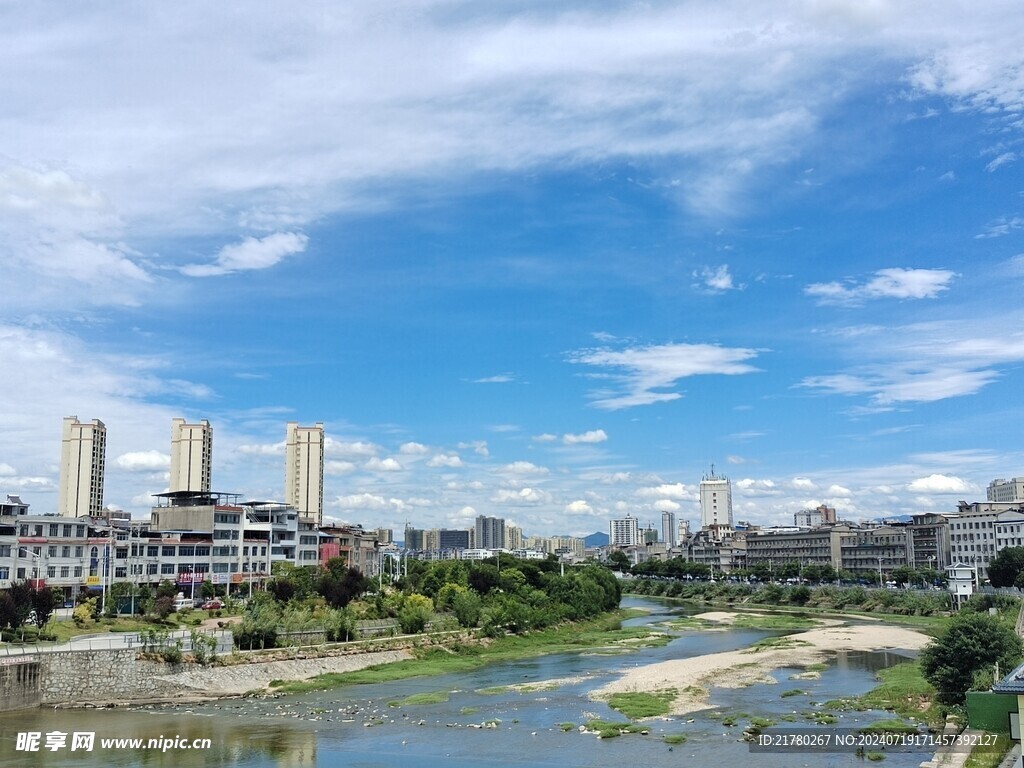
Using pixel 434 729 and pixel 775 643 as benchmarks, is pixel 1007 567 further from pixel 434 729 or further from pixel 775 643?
pixel 434 729

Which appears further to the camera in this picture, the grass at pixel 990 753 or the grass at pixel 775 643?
the grass at pixel 775 643

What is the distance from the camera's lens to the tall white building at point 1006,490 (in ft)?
577

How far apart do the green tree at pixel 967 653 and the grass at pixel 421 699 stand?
78.1 ft

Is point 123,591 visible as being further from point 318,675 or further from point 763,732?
point 763,732

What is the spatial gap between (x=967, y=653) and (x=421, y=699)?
25.9 m

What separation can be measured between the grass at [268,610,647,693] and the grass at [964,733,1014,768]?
26206 mm

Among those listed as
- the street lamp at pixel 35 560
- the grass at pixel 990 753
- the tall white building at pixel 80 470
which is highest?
the tall white building at pixel 80 470

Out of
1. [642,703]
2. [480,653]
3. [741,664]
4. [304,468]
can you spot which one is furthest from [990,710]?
[304,468]

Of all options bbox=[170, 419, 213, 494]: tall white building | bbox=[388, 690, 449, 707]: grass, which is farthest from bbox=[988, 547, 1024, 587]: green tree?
bbox=[170, 419, 213, 494]: tall white building

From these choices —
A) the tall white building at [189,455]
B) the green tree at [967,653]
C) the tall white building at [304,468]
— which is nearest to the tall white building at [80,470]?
the tall white building at [189,455]

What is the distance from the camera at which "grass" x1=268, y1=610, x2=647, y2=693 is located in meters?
51.3

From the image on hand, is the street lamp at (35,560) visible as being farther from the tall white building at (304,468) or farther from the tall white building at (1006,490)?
the tall white building at (1006,490)

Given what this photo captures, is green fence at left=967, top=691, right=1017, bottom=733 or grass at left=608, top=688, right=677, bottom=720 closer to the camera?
green fence at left=967, top=691, right=1017, bottom=733

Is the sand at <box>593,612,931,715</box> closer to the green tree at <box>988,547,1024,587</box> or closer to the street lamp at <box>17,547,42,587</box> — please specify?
the green tree at <box>988,547,1024,587</box>
